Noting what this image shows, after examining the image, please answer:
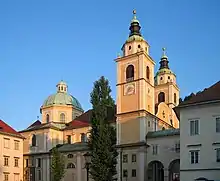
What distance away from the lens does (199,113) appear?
1801 inches

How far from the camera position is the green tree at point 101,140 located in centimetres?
5075

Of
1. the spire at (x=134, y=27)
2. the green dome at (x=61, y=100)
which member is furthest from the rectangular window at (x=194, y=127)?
the green dome at (x=61, y=100)

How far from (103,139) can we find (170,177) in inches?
623

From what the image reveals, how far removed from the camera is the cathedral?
214 feet

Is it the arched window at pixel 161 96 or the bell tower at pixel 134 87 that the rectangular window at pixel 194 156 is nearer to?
the bell tower at pixel 134 87

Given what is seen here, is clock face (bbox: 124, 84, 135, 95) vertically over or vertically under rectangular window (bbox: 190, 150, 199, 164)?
over

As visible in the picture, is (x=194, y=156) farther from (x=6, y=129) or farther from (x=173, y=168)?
(x=6, y=129)

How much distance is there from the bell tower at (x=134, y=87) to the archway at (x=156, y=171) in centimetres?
428

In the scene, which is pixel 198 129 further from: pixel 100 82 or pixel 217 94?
pixel 100 82

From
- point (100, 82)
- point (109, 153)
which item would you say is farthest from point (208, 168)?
point (100, 82)

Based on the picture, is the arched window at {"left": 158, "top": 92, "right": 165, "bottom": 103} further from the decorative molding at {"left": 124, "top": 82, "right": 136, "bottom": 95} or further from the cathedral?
the decorative molding at {"left": 124, "top": 82, "right": 136, "bottom": 95}

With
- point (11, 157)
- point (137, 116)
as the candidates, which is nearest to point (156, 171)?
point (137, 116)

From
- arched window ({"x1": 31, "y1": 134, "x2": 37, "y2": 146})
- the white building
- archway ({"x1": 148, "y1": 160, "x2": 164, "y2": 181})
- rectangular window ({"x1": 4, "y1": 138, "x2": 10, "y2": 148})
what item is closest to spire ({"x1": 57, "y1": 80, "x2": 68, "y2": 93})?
arched window ({"x1": 31, "y1": 134, "x2": 37, "y2": 146})

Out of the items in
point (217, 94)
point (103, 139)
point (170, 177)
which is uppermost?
point (217, 94)
